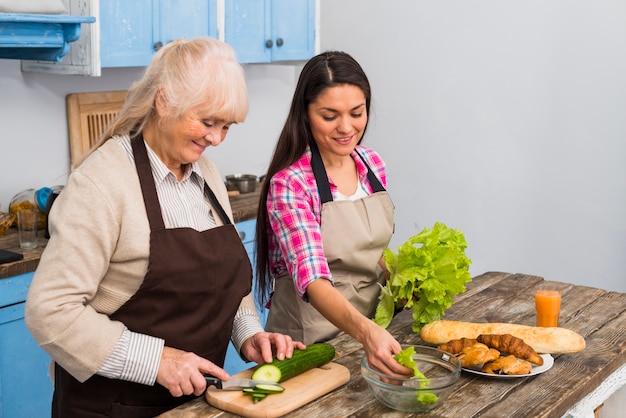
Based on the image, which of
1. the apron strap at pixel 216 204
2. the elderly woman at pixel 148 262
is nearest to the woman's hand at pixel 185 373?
the elderly woman at pixel 148 262

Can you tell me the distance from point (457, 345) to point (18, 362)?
6.87ft

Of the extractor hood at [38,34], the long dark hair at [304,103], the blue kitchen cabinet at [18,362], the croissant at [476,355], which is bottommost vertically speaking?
the blue kitchen cabinet at [18,362]

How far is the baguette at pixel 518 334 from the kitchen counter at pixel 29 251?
1810 millimetres

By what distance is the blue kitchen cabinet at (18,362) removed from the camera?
11.5 feet

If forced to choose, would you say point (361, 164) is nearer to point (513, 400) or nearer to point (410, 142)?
point (513, 400)

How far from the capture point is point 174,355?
90.4 inches

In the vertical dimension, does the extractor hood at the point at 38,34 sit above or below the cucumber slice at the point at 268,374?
above

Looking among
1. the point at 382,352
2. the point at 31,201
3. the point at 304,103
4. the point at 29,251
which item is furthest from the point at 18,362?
the point at 382,352

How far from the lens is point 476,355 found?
7.57ft

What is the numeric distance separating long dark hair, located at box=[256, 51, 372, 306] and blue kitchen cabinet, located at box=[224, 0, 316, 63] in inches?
75.7

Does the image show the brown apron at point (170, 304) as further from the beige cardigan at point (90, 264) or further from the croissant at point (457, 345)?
the croissant at point (457, 345)

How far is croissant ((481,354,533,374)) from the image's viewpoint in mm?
2287

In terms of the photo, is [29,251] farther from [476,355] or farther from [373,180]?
[476,355]

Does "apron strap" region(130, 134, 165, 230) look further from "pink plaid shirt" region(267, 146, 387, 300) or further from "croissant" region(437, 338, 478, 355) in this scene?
"croissant" region(437, 338, 478, 355)
